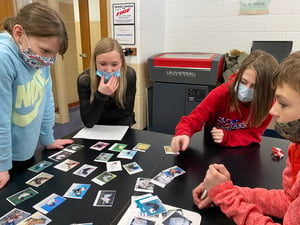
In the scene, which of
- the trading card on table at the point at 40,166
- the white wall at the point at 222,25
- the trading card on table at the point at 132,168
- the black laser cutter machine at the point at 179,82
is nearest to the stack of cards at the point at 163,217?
the trading card on table at the point at 132,168

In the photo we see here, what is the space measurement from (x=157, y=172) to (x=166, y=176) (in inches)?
1.8

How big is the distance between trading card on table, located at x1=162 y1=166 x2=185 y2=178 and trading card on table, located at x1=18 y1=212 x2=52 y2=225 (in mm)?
460

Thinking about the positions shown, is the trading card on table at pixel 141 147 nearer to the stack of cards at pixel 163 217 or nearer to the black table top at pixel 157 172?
the black table top at pixel 157 172

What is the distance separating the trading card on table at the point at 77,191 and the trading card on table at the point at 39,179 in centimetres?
12

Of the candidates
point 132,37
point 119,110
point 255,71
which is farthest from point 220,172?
point 132,37

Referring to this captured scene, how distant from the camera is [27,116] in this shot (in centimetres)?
101

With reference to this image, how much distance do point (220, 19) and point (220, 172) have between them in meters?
2.63

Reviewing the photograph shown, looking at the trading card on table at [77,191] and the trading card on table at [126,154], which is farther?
the trading card on table at [126,154]

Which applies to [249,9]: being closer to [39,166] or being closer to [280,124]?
[280,124]

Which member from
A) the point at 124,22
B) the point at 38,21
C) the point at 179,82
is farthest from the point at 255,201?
the point at 124,22

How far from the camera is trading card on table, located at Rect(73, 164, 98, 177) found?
95 centimetres

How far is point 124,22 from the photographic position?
2676 mm

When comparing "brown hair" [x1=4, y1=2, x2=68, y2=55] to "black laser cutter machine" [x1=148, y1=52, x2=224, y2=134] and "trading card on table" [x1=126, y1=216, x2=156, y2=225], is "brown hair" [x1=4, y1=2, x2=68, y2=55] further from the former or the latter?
"black laser cutter machine" [x1=148, y1=52, x2=224, y2=134]

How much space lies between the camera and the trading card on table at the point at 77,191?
0.82m
